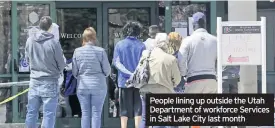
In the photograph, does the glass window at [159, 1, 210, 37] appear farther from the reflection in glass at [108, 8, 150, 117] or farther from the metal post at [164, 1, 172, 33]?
the reflection in glass at [108, 8, 150, 117]

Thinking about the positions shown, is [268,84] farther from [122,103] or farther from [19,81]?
[19,81]

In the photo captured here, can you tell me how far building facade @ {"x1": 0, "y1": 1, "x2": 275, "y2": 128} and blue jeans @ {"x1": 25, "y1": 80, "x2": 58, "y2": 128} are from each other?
8.27 feet

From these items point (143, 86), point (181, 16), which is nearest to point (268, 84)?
point (181, 16)

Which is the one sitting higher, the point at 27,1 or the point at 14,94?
the point at 27,1

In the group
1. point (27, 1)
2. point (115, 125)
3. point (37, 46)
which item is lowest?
point (115, 125)

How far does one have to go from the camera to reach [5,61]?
423 inches

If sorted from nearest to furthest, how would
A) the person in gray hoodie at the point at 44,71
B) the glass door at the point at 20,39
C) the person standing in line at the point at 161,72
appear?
the person standing in line at the point at 161,72 < the person in gray hoodie at the point at 44,71 < the glass door at the point at 20,39

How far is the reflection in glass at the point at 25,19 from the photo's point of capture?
10672 mm

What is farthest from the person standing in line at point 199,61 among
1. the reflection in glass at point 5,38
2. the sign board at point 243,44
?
the reflection in glass at point 5,38

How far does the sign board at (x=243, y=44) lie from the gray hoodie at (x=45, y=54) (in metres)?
2.15

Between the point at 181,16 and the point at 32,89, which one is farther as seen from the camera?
the point at 181,16

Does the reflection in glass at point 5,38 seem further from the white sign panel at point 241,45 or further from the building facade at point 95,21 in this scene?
the white sign panel at point 241,45

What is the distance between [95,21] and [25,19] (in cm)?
122

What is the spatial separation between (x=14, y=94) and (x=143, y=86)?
11.2ft
